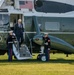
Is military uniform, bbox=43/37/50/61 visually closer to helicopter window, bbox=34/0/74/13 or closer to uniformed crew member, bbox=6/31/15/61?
uniformed crew member, bbox=6/31/15/61

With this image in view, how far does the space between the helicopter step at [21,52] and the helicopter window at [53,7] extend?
99.9 inches

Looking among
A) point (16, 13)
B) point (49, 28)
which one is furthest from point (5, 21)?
point (49, 28)

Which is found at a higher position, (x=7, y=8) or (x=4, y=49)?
(x=7, y=8)

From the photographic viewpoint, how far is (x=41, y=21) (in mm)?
22406

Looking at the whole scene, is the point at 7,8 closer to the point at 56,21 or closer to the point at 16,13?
the point at 16,13

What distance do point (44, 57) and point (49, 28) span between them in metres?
1.77

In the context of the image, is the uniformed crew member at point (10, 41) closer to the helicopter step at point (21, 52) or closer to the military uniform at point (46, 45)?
→ the helicopter step at point (21, 52)

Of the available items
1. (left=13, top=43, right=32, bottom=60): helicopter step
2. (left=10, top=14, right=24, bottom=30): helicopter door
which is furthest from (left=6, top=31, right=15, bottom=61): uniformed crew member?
(left=10, top=14, right=24, bottom=30): helicopter door

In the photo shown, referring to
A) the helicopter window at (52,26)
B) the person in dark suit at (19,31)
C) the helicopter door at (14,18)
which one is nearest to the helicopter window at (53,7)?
the helicopter window at (52,26)

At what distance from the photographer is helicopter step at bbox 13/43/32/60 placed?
21.3 metres

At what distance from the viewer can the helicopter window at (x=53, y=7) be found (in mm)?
22891

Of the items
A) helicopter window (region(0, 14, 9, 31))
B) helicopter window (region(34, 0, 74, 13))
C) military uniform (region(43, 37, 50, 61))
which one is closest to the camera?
military uniform (region(43, 37, 50, 61))

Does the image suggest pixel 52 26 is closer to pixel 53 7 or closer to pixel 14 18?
pixel 53 7

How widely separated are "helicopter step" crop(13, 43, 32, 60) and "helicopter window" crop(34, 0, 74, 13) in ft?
8.32
